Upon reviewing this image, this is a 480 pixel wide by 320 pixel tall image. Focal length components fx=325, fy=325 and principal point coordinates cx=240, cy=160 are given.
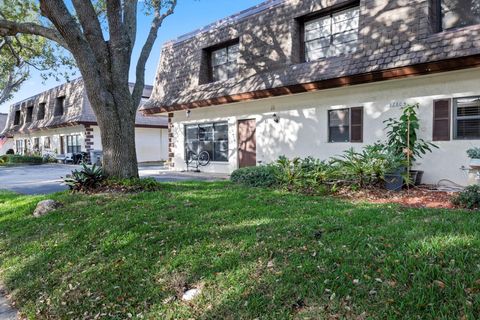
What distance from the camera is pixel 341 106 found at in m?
9.43

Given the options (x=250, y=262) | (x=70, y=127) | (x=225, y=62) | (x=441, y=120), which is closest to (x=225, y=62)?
(x=225, y=62)

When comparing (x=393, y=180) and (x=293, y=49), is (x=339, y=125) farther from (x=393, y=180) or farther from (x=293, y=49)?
(x=393, y=180)

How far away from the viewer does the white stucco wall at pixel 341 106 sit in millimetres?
7641

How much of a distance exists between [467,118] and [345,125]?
115 inches

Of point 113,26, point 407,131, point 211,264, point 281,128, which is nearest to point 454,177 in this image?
point 407,131

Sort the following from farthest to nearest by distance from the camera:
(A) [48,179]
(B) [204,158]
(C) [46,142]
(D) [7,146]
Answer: (D) [7,146], (C) [46,142], (B) [204,158], (A) [48,179]

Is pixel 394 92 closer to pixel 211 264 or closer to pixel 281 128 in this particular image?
pixel 281 128

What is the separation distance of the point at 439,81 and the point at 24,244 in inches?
354

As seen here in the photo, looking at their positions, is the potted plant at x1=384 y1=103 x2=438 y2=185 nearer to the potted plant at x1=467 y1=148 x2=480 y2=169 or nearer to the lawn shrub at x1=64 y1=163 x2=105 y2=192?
the potted plant at x1=467 y1=148 x2=480 y2=169

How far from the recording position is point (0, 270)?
4.17 metres

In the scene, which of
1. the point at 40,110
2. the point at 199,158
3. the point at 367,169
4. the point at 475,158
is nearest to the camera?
the point at 475,158

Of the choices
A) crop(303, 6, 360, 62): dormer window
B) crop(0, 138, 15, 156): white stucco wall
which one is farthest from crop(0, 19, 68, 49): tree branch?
crop(0, 138, 15, 156): white stucco wall

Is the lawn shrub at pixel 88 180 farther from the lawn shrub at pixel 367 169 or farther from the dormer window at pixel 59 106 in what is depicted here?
the dormer window at pixel 59 106

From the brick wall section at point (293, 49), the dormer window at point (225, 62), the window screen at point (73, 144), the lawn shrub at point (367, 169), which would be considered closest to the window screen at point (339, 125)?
the brick wall section at point (293, 49)
